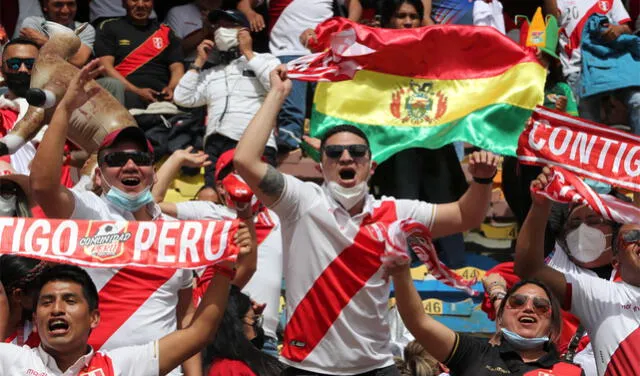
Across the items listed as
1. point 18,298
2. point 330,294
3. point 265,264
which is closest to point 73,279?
point 18,298

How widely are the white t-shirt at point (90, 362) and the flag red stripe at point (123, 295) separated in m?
0.50

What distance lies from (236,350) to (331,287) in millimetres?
1052

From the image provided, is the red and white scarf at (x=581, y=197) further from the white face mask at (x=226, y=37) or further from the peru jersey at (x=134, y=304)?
the white face mask at (x=226, y=37)

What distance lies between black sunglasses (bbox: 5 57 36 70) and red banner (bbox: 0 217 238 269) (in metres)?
3.24

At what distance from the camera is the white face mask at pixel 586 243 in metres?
7.64

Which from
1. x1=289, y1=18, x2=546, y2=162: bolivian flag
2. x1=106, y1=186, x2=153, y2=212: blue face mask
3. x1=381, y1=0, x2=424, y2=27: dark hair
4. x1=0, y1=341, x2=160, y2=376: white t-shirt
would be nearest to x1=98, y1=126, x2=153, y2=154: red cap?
x1=106, y1=186, x2=153, y2=212: blue face mask

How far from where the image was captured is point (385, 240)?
6.39 meters

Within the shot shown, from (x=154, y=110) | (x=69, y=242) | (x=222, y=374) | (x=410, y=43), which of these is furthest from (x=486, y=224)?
(x=69, y=242)

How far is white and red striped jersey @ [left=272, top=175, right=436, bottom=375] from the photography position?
21.2 feet

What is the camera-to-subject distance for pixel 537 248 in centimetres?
698

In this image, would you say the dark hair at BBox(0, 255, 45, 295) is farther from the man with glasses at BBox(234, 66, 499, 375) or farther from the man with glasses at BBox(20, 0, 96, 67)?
the man with glasses at BBox(20, 0, 96, 67)

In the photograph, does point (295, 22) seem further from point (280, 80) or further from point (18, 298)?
point (18, 298)

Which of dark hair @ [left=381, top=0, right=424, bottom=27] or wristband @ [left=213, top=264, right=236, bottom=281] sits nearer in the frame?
wristband @ [left=213, top=264, right=236, bottom=281]

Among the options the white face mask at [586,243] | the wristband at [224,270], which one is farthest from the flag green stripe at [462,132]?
the wristband at [224,270]
